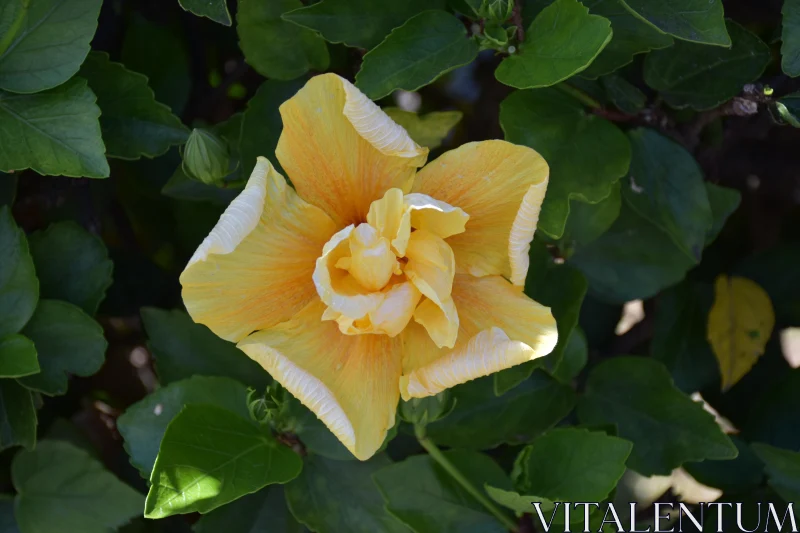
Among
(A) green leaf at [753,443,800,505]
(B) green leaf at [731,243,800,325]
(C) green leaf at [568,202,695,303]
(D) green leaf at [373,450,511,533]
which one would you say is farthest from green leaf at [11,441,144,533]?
(B) green leaf at [731,243,800,325]

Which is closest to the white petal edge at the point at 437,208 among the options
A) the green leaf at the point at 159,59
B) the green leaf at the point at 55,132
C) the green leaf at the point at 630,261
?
the green leaf at the point at 55,132

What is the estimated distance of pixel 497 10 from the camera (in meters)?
0.82

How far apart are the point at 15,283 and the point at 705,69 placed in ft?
2.75

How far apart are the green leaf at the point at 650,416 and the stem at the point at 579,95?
1.12 ft

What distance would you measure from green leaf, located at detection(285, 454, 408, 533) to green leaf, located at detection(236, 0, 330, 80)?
18.0 inches

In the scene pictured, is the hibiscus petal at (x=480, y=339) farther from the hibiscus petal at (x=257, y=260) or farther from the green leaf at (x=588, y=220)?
the green leaf at (x=588, y=220)

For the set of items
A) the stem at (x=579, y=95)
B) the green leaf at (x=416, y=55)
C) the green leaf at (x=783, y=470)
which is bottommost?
the green leaf at (x=783, y=470)

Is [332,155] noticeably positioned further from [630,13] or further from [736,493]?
→ [736,493]

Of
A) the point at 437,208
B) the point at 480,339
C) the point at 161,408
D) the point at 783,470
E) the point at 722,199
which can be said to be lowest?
the point at 783,470

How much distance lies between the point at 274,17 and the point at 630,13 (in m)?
0.38

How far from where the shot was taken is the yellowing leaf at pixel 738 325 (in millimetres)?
1209

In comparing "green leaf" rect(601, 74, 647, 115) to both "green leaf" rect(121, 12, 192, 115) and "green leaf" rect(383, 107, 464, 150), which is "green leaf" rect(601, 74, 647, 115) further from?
"green leaf" rect(121, 12, 192, 115)

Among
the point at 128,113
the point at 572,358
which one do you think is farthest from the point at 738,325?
the point at 128,113

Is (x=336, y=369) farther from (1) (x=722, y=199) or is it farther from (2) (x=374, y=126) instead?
(1) (x=722, y=199)
